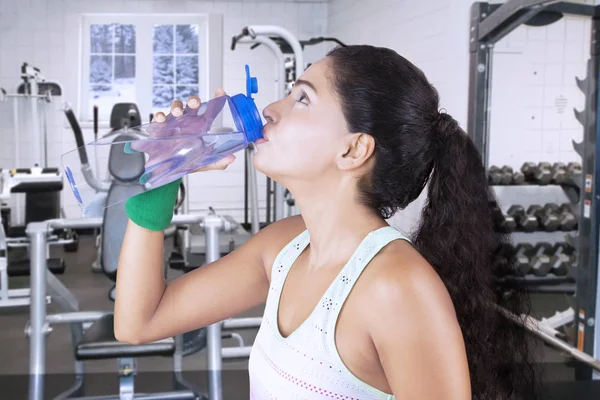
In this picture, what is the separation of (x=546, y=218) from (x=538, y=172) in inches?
10.8

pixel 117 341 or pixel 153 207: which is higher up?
pixel 153 207

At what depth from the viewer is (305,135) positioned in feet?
2.66

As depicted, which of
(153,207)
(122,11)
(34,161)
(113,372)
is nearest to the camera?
(153,207)

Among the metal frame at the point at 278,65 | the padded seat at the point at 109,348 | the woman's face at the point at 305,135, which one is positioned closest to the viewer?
the woman's face at the point at 305,135

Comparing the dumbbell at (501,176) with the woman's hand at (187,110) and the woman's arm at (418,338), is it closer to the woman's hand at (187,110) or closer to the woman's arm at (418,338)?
the woman's hand at (187,110)

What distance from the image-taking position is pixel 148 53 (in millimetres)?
6301

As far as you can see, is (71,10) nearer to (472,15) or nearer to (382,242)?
(472,15)

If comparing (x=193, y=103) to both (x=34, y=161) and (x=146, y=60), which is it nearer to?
(x=34, y=161)

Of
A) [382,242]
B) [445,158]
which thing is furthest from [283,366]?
[445,158]

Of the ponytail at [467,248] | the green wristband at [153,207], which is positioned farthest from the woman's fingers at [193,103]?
the ponytail at [467,248]

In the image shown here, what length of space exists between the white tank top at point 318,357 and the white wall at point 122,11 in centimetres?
549

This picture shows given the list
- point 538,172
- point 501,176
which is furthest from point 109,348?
point 538,172

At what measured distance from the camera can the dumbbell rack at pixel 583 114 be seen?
8.89 feet

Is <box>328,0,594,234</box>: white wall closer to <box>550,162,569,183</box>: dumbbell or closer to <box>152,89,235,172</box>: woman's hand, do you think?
<box>550,162,569,183</box>: dumbbell
